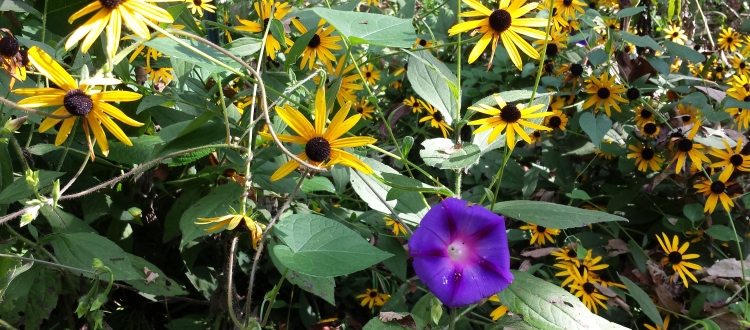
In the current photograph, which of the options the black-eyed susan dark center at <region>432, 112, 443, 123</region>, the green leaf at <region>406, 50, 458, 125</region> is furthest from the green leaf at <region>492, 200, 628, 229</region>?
the black-eyed susan dark center at <region>432, 112, 443, 123</region>

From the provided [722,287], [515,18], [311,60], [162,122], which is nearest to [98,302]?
[162,122]

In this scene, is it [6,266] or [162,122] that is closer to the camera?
[6,266]

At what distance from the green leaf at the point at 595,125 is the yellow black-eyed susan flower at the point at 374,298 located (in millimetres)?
616

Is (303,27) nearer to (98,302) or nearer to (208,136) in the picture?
(208,136)

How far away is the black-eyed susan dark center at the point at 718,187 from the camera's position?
1.30 meters

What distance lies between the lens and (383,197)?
931 millimetres

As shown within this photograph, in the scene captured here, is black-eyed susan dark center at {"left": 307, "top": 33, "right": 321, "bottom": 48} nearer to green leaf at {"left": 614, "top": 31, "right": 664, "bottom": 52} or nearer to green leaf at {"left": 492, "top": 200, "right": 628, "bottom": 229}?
green leaf at {"left": 492, "top": 200, "right": 628, "bottom": 229}

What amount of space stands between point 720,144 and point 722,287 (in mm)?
330

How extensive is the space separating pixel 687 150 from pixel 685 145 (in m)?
0.02

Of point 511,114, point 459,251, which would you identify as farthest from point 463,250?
point 511,114

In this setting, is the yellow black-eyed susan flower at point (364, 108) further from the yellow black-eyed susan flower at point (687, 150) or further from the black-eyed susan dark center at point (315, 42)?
the yellow black-eyed susan flower at point (687, 150)

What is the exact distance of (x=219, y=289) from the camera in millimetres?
1056

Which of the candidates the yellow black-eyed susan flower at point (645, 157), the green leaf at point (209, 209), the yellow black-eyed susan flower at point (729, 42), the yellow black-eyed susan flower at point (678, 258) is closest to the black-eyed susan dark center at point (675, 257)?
the yellow black-eyed susan flower at point (678, 258)

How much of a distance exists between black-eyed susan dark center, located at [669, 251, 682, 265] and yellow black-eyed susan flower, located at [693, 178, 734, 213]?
0.40 feet
